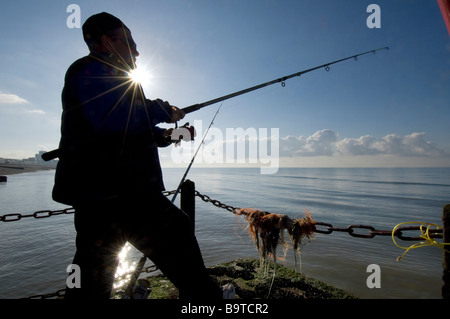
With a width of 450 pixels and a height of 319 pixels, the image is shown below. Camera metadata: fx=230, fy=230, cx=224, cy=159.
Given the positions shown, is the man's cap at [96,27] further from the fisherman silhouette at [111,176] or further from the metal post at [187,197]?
the metal post at [187,197]

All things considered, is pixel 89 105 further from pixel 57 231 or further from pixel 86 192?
pixel 57 231

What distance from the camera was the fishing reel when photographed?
2.16m

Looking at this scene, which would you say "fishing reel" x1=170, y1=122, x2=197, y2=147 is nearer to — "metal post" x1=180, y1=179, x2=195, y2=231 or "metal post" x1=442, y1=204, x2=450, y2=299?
"metal post" x1=180, y1=179, x2=195, y2=231

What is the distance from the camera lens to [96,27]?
1768 mm

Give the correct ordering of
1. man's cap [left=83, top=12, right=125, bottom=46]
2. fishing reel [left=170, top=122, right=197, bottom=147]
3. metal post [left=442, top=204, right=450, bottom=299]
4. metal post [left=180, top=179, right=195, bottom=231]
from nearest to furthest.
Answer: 1. man's cap [left=83, top=12, right=125, bottom=46]
2. metal post [left=442, top=204, right=450, bottom=299]
3. fishing reel [left=170, top=122, right=197, bottom=147]
4. metal post [left=180, top=179, right=195, bottom=231]

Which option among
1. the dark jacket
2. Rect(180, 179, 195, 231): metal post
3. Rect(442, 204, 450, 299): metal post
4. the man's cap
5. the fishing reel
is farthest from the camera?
Rect(180, 179, 195, 231): metal post

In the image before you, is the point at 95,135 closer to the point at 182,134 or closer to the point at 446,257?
the point at 182,134

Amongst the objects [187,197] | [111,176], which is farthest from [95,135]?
[187,197]

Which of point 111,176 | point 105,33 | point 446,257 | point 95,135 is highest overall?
point 105,33

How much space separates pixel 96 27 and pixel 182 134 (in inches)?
42.0

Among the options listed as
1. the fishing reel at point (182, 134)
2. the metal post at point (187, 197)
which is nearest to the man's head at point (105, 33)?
the fishing reel at point (182, 134)

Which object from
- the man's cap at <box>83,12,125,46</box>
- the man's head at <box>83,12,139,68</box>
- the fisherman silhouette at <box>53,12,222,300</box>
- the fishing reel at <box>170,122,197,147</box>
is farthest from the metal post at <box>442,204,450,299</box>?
the man's cap at <box>83,12,125,46</box>

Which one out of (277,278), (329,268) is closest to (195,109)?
(277,278)
